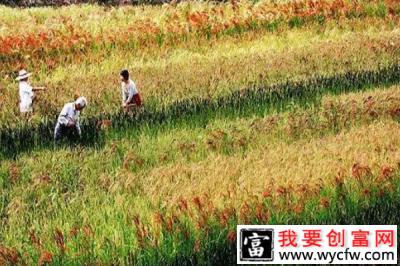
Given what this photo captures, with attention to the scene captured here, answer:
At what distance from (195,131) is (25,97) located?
6.23 feet

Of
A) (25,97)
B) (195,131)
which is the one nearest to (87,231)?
(195,131)

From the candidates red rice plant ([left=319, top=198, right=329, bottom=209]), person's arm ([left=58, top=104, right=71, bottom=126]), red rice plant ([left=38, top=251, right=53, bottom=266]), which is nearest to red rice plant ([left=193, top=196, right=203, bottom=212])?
red rice plant ([left=319, top=198, right=329, bottom=209])

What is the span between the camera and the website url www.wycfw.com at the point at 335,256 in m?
4.90

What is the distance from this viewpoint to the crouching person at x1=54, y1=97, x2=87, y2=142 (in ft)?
23.7

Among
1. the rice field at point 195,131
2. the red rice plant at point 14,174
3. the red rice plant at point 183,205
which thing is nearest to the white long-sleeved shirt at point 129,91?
the rice field at point 195,131

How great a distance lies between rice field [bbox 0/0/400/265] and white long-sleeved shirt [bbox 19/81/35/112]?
12cm

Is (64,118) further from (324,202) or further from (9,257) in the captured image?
(324,202)

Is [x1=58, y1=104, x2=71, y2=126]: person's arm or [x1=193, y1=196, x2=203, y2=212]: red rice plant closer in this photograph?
[x1=193, y1=196, x2=203, y2=212]: red rice plant

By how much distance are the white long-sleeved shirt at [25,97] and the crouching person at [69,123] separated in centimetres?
92

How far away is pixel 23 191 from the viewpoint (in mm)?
6020

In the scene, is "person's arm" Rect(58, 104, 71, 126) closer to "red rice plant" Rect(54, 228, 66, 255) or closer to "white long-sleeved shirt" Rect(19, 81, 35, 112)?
"white long-sleeved shirt" Rect(19, 81, 35, 112)

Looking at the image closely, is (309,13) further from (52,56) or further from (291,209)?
(291,209)

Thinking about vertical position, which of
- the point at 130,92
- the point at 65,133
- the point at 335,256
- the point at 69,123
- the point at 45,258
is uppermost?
the point at 130,92

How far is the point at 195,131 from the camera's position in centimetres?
766
